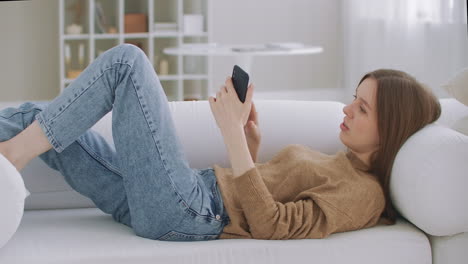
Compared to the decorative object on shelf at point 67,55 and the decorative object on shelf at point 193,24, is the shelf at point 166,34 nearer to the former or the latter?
the decorative object on shelf at point 193,24

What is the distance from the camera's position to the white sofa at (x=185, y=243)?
69.8 inches

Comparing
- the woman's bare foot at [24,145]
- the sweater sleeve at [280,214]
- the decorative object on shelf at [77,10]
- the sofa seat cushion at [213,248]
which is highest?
the decorative object on shelf at [77,10]

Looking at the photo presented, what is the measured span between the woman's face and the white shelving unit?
330 cm

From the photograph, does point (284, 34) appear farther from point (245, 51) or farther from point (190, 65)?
point (245, 51)

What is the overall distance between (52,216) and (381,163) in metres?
0.92

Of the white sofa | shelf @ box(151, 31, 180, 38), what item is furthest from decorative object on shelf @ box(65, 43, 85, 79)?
the white sofa

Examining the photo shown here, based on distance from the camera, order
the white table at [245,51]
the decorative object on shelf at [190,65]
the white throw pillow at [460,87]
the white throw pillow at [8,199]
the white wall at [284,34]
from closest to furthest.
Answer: the white throw pillow at [8,199] → the white throw pillow at [460,87] → the white table at [245,51] → the decorative object on shelf at [190,65] → the white wall at [284,34]

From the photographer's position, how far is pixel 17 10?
17.8ft

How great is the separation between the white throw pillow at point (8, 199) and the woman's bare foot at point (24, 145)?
0.38 feet

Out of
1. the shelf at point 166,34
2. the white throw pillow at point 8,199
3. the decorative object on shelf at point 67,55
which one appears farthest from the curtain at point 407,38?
the white throw pillow at point 8,199

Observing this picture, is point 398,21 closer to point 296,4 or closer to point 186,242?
point 296,4

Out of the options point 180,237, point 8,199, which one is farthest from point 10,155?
point 180,237

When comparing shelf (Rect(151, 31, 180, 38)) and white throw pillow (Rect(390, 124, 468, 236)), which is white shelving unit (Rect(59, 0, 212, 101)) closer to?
shelf (Rect(151, 31, 180, 38))

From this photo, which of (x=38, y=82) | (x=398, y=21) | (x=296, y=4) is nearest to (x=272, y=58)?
(x=296, y=4)
